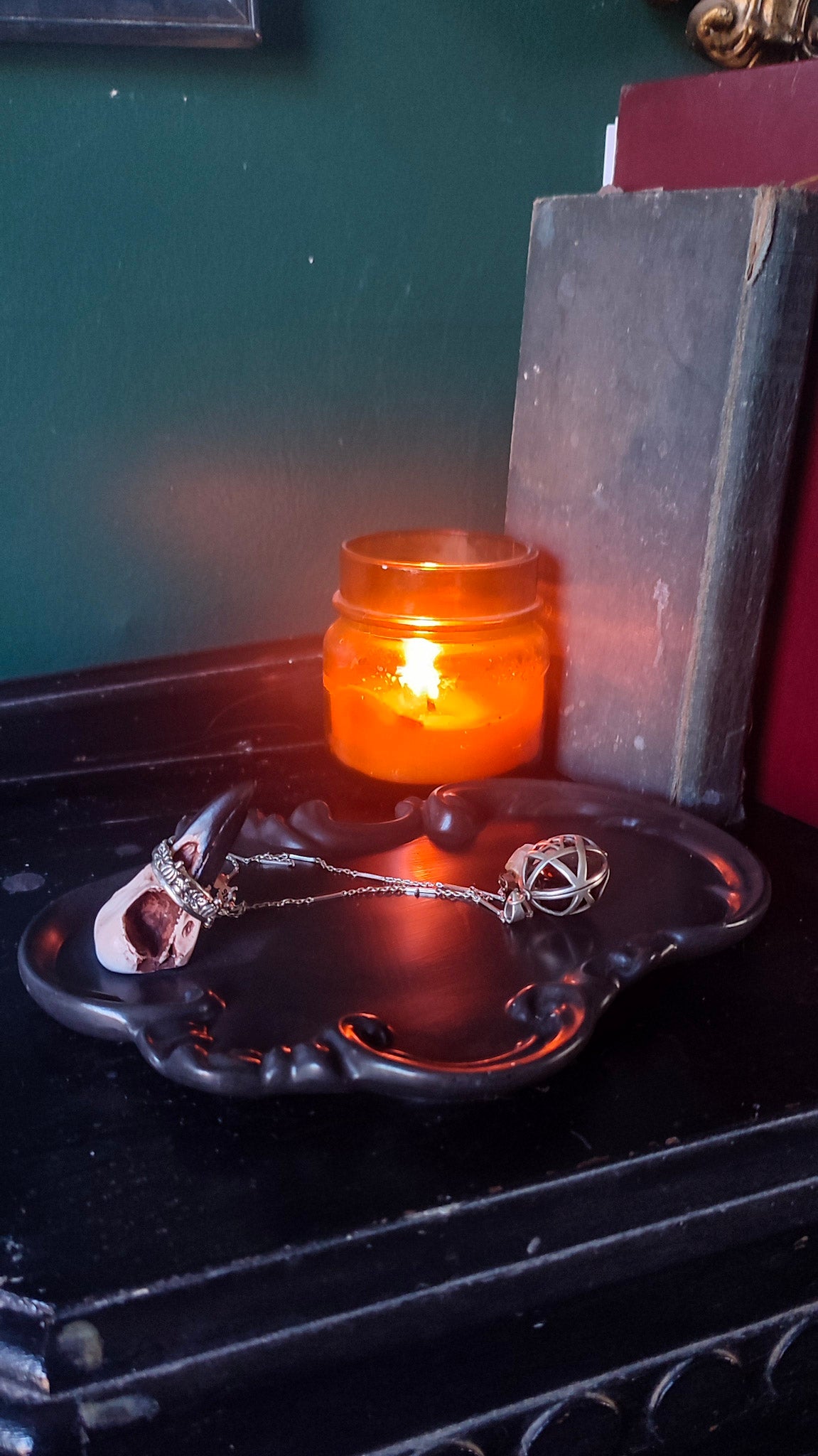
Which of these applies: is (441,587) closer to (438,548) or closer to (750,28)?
(438,548)

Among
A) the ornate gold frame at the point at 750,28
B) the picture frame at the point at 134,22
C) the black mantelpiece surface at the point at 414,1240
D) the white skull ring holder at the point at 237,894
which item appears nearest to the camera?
the black mantelpiece surface at the point at 414,1240

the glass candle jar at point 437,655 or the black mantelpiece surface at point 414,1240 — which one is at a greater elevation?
the glass candle jar at point 437,655

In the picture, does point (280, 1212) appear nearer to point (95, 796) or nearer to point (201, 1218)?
point (201, 1218)

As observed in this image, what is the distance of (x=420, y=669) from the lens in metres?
0.68

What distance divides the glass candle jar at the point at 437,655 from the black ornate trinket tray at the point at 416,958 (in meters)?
0.05

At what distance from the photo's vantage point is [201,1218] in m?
0.40

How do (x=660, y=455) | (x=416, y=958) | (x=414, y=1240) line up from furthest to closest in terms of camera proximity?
1. (x=660, y=455)
2. (x=416, y=958)
3. (x=414, y=1240)

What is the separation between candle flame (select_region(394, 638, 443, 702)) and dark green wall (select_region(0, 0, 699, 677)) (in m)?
0.20

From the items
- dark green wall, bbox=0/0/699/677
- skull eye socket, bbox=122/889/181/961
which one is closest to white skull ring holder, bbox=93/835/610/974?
skull eye socket, bbox=122/889/181/961

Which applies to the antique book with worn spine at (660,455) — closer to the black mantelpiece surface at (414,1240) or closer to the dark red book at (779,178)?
the dark red book at (779,178)

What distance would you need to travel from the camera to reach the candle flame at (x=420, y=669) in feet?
2.21

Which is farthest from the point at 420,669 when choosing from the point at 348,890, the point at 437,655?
the point at 348,890

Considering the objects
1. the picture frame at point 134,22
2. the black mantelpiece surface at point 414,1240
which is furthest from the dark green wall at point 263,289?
the black mantelpiece surface at point 414,1240

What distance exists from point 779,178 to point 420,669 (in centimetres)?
37
